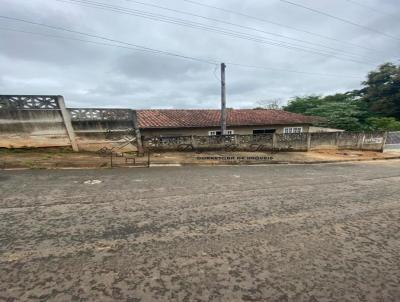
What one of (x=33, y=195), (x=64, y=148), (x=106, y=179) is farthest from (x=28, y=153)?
(x=33, y=195)

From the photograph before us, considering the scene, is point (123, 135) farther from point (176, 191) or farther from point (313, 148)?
point (313, 148)

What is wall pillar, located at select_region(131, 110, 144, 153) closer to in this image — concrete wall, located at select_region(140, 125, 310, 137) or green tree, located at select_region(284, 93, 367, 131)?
concrete wall, located at select_region(140, 125, 310, 137)

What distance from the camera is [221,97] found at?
16859 millimetres

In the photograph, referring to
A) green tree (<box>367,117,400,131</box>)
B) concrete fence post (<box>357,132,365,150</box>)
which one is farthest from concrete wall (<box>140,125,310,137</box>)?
green tree (<box>367,117,400,131</box>)

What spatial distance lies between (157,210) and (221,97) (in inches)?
529

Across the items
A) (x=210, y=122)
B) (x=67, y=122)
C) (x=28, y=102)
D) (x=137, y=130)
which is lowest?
(x=137, y=130)

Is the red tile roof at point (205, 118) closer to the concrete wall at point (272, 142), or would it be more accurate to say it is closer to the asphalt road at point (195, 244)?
the concrete wall at point (272, 142)

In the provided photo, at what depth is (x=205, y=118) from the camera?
21.1m

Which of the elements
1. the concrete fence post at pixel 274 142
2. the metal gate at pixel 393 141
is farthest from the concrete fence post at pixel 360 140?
the concrete fence post at pixel 274 142

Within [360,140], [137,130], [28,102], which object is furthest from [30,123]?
[360,140]

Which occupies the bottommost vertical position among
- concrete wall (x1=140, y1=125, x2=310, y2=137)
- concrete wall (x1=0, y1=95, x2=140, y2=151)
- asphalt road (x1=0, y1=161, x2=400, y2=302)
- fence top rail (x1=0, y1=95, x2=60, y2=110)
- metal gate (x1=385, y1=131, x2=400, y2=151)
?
metal gate (x1=385, y1=131, x2=400, y2=151)

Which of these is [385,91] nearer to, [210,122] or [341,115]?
[341,115]

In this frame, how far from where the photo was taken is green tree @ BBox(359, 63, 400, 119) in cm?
2858

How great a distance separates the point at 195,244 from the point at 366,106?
3472 cm
